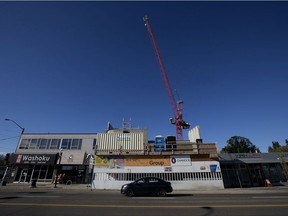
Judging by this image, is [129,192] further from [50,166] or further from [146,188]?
[50,166]

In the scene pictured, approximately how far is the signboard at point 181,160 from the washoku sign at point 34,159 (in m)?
19.7

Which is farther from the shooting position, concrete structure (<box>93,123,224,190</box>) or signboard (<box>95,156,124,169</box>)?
signboard (<box>95,156,124,169</box>)

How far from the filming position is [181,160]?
23500 millimetres

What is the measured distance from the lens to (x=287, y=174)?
26156mm

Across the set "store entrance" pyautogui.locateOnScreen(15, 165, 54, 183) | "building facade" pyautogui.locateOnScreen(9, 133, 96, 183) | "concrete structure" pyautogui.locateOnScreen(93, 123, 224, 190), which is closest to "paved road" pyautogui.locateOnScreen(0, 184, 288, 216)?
"concrete structure" pyautogui.locateOnScreen(93, 123, 224, 190)

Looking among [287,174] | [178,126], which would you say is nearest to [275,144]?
[178,126]

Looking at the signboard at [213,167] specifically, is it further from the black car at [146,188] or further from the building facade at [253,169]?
the black car at [146,188]

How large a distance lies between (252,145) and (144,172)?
61.0m

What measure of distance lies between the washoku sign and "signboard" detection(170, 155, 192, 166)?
1968 cm

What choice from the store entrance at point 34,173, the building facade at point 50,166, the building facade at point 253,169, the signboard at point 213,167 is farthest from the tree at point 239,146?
the store entrance at point 34,173

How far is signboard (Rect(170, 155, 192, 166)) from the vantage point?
23.3m

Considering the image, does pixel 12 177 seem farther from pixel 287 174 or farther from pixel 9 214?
pixel 287 174

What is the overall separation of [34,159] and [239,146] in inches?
2562

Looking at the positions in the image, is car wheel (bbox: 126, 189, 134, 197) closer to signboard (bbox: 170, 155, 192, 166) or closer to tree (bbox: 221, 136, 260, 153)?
signboard (bbox: 170, 155, 192, 166)
